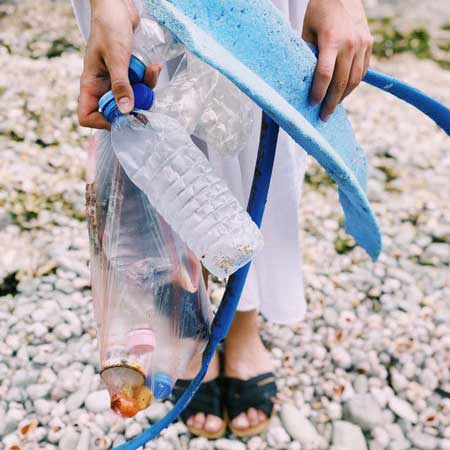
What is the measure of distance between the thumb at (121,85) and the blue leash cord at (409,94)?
439 mm

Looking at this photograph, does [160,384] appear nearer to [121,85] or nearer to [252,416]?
[121,85]

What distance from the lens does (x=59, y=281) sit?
6.84 ft

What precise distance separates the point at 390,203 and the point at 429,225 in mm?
204

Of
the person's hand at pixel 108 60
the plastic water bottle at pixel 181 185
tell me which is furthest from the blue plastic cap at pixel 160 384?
the person's hand at pixel 108 60

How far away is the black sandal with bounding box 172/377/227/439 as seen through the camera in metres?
1.65

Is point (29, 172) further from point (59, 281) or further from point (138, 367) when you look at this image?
point (138, 367)

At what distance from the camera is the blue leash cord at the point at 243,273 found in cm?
99

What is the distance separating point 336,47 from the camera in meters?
0.93

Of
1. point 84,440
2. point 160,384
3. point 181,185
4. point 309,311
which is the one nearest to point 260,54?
point 181,185

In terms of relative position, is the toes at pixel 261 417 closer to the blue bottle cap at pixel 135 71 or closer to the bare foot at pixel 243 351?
the bare foot at pixel 243 351

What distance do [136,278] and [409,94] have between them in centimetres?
58

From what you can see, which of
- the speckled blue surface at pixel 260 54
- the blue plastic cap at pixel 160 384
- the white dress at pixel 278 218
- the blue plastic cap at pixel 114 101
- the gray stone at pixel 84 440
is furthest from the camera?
the gray stone at pixel 84 440

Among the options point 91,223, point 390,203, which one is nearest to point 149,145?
point 91,223

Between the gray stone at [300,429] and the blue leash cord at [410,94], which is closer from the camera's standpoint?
the blue leash cord at [410,94]
